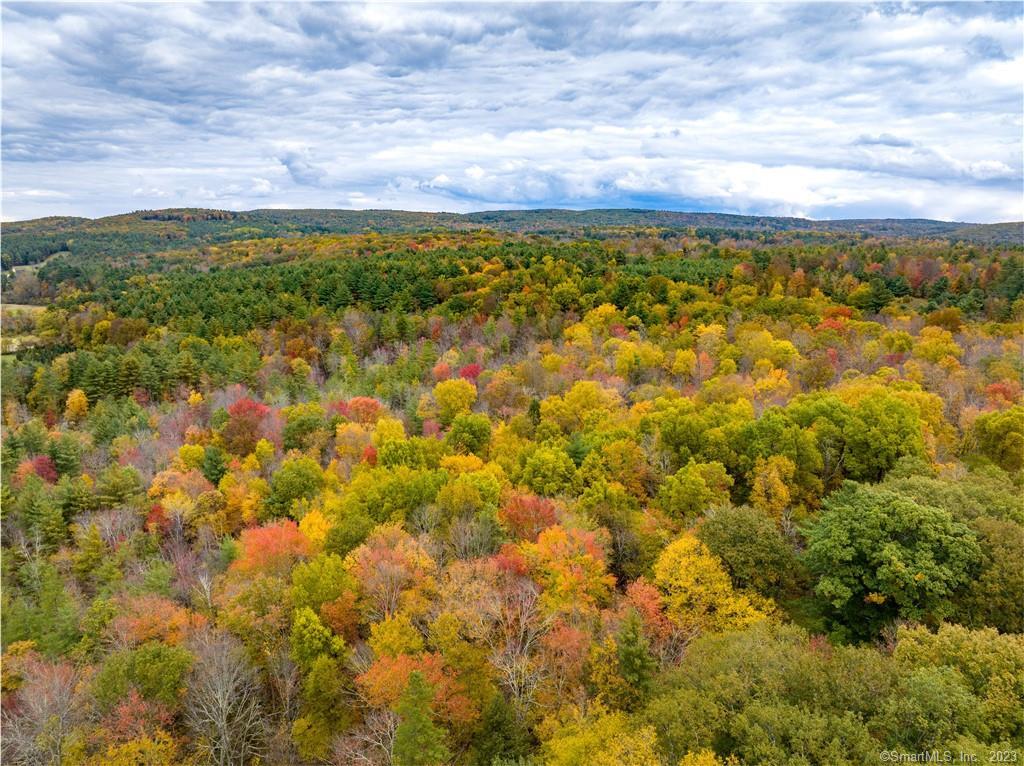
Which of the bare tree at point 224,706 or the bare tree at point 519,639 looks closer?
the bare tree at point 224,706

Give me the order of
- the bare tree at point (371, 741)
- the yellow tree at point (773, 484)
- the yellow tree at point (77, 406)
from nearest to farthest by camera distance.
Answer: the bare tree at point (371, 741) → the yellow tree at point (773, 484) → the yellow tree at point (77, 406)

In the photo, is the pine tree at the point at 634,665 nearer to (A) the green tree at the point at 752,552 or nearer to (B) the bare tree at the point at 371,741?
(A) the green tree at the point at 752,552

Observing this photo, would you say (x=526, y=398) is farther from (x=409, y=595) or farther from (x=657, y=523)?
(x=409, y=595)

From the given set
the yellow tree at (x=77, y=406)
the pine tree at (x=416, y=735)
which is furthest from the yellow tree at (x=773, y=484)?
the yellow tree at (x=77, y=406)

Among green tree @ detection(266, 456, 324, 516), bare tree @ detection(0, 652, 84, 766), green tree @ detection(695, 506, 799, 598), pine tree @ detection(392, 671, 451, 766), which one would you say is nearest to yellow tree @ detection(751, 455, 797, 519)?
green tree @ detection(695, 506, 799, 598)

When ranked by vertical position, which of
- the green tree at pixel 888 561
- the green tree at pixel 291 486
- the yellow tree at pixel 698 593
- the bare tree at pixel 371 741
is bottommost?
the bare tree at pixel 371 741

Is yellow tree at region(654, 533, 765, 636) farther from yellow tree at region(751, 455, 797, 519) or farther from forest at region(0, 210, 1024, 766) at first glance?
yellow tree at region(751, 455, 797, 519)


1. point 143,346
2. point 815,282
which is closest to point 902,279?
point 815,282

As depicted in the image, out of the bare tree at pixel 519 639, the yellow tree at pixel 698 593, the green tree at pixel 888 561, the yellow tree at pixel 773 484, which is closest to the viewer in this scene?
the bare tree at pixel 519 639
